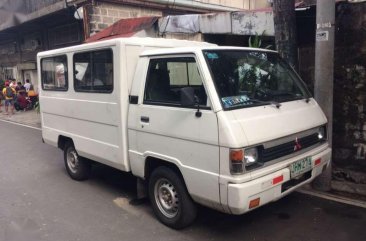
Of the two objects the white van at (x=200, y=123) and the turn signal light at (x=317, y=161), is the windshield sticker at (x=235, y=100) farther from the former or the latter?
the turn signal light at (x=317, y=161)

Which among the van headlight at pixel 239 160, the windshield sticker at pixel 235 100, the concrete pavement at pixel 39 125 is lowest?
the concrete pavement at pixel 39 125

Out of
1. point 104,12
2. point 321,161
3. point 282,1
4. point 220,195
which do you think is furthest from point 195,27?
point 220,195

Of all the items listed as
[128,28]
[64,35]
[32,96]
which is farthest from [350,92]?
[32,96]

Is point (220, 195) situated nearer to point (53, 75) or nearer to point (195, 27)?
point (53, 75)

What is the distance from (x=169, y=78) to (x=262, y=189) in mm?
1597

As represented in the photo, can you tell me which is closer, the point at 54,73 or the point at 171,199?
the point at 171,199

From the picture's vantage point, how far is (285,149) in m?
3.66

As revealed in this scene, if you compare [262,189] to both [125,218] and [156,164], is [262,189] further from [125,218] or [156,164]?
[125,218]

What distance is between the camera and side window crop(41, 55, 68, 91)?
223 inches

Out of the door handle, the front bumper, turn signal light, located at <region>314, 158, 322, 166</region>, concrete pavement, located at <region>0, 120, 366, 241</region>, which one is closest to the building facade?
concrete pavement, located at <region>0, 120, 366, 241</region>

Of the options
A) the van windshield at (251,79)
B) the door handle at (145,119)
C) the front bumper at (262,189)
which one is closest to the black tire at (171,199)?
the door handle at (145,119)

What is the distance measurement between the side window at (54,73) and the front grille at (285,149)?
137 inches

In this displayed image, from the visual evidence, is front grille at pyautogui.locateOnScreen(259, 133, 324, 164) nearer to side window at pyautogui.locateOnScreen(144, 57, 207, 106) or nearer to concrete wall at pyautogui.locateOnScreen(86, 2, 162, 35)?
side window at pyautogui.locateOnScreen(144, 57, 207, 106)

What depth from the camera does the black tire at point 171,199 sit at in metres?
3.85
